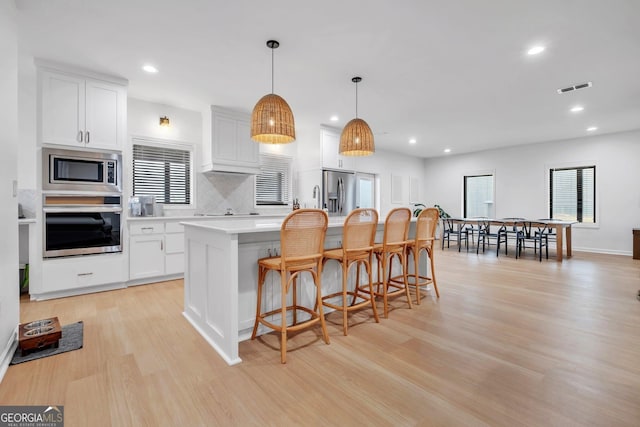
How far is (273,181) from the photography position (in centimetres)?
590

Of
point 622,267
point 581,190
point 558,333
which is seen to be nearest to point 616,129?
point 581,190

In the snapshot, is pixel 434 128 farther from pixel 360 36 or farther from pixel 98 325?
pixel 98 325

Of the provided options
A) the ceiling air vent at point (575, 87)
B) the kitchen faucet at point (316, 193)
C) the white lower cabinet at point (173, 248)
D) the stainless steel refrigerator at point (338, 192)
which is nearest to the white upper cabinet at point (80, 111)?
the white lower cabinet at point (173, 248)

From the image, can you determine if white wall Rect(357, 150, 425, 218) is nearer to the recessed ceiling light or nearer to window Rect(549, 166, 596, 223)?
window Rect(549, 166, 596, 223)

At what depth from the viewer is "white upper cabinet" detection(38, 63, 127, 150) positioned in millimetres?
3225

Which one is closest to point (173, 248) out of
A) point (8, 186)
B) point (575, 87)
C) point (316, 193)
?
point (8, 186)

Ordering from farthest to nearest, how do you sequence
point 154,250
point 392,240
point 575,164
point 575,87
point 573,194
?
point 573,194, point 575,164, point 154,250, point 575,87, point 392,240

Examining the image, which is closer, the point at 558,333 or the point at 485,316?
the point at 558,333

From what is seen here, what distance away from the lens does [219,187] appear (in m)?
5.04

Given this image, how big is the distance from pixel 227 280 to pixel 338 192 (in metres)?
4.43

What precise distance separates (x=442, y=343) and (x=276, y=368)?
125cm

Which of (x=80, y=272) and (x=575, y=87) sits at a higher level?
(x=575, y=87)

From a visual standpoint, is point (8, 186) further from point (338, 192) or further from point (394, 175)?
point (394, 175)

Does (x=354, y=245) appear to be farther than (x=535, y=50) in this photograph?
No
